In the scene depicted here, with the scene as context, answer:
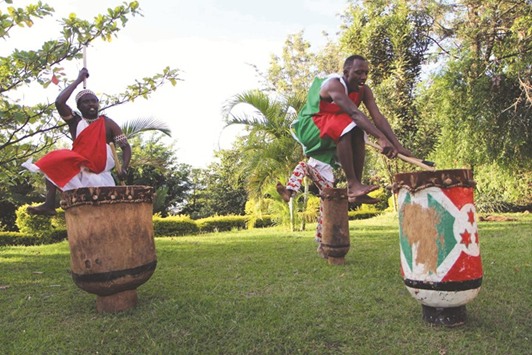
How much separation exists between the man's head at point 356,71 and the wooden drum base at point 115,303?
9.03 feet

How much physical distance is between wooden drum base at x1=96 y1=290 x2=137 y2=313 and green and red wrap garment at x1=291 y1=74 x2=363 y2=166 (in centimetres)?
219

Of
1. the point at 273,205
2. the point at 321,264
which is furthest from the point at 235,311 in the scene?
the point at 273,205

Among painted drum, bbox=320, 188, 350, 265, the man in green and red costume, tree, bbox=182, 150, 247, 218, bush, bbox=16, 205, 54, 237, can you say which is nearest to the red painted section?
the man in green and red costume

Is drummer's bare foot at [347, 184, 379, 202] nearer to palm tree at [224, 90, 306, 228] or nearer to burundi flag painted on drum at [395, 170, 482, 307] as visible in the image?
burundi flag painted on drum at [395, 170, 482, 307]

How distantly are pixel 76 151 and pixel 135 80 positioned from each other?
1.96 metres

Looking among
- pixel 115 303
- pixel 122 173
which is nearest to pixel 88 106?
pixel 122 173

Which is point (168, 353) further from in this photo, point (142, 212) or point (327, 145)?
point (327, 145)

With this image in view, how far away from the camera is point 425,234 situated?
3.00 metres

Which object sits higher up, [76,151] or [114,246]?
[76,151]

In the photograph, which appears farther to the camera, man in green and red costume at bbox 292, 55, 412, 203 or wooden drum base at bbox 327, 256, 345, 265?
wooden drum base at bbox 327, 256, 345, 265

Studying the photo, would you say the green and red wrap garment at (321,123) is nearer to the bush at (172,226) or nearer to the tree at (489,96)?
the tree at (489,96)

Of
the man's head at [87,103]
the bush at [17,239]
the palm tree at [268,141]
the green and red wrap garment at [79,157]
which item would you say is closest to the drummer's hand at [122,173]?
the green and red wrap garment at [79,157]

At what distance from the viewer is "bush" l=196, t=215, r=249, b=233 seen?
1547 centimetres

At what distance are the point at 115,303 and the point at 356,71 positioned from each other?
9.63 feet
